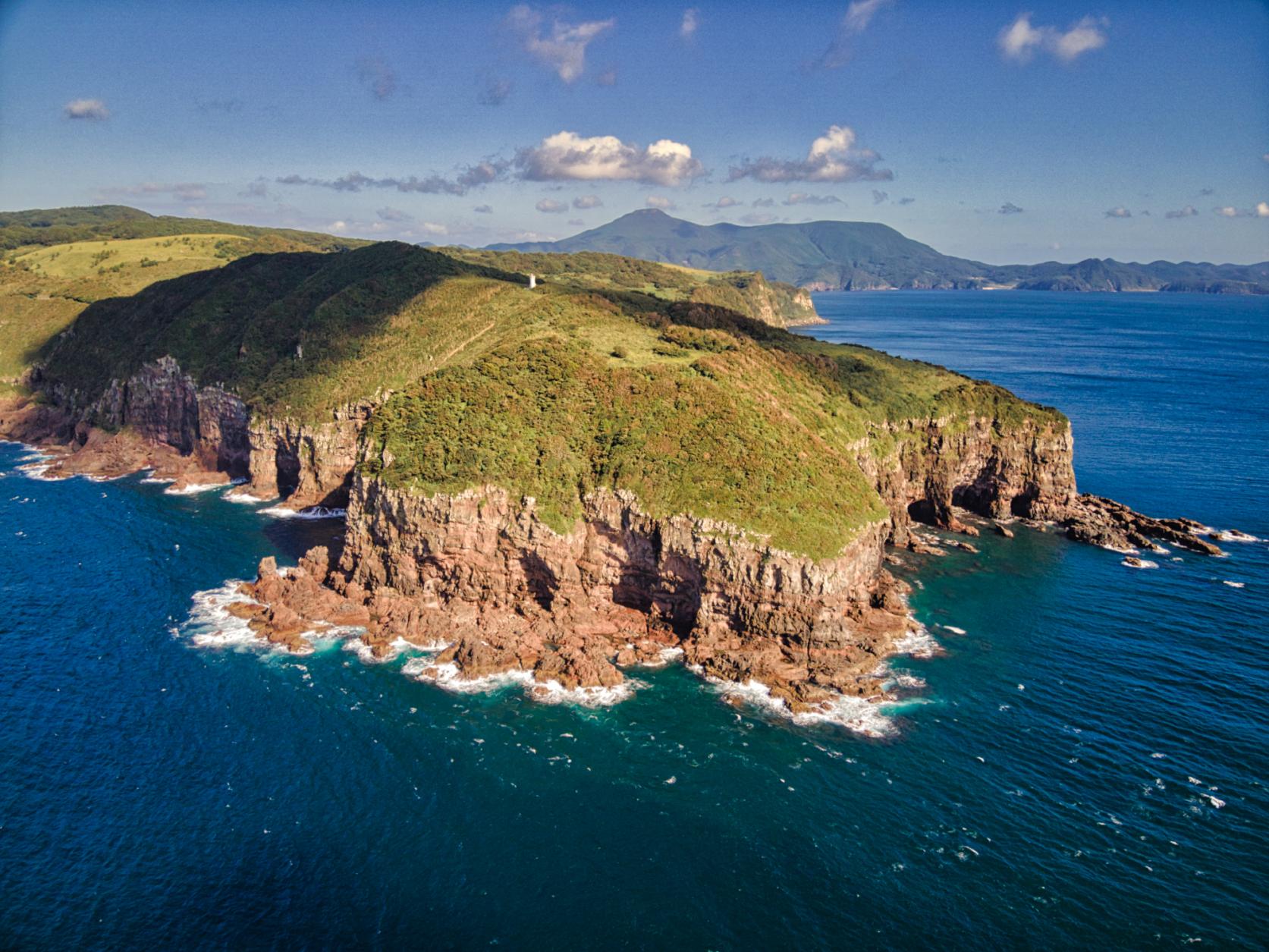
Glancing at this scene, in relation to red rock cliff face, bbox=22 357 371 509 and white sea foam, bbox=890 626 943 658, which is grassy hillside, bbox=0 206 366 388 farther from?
white sea foam, bbox=890 626 943 658

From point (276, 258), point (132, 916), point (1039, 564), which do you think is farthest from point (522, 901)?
point (276, 258)

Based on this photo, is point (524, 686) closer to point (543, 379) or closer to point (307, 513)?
point (543, 379)

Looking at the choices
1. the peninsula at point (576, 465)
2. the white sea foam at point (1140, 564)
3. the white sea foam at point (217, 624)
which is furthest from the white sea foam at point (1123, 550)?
the white sea foam at point (217, 624)

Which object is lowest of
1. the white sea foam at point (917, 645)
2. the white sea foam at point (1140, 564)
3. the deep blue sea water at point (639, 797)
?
the deep blue sea water at point (639, 797)

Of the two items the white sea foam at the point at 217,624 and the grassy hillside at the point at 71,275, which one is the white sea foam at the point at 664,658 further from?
the grassy hillside at the point at 71,275

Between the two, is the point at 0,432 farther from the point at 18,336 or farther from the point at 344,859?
the point at 344,859

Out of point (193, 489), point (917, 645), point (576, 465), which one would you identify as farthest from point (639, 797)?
point (193, 489)
